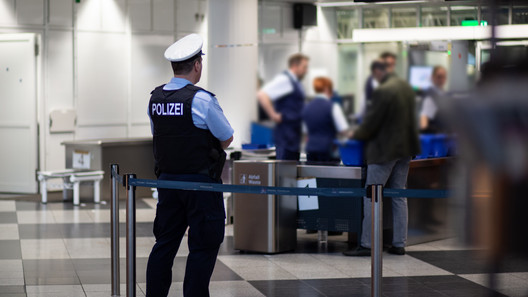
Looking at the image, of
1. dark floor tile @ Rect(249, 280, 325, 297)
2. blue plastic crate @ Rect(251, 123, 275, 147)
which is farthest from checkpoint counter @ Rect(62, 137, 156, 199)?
blue plastic crate @ Rect(251, 123, 275, 147)

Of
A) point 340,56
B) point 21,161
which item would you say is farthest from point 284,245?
point 21,161

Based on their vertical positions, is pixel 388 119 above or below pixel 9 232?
above

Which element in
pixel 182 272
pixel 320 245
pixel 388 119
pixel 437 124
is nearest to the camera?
pixel 437 124

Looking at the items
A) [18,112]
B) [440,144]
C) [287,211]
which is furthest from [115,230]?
[18,112]

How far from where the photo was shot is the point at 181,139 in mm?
4461

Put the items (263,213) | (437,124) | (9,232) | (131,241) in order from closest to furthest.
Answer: (437,124), (131,241), (263,213), (9,232)

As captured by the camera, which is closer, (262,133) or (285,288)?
(262,133)

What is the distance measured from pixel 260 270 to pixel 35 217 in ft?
13.9

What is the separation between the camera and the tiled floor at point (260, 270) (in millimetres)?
5738

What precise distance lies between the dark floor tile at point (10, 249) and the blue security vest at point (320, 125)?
5.20 m

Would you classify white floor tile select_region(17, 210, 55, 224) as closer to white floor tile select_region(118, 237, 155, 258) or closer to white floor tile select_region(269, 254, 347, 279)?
white floor tile select_region(118, 237, 155, 258)

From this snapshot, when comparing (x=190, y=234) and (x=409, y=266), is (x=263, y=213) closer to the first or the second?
(x=409, y=266)

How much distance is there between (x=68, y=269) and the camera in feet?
21.3

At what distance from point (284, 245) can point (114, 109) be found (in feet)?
23.4
